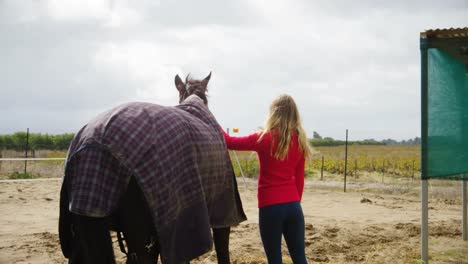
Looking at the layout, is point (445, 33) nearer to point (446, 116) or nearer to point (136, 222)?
point (446, 116)

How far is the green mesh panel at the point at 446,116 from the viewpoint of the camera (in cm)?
464

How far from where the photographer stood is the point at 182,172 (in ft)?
9.07

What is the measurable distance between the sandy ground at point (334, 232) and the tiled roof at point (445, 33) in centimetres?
240

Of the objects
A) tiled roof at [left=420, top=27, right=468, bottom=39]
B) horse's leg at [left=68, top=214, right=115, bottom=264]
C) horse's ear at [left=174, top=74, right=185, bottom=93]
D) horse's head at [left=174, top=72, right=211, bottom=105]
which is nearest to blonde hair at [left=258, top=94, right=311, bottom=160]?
horse's head at [left=174, top=72, right=211, bottom=105]

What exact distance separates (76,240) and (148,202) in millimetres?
488

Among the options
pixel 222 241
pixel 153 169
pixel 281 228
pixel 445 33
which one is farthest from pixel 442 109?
pixel 153 169

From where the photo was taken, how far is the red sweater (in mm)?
3092

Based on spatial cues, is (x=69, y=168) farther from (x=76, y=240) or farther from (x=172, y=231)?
(x=172, y=231)

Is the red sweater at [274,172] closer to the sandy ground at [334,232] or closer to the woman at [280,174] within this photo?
the woman at [280,174]

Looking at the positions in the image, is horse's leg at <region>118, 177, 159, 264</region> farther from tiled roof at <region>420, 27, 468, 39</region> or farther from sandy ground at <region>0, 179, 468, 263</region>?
tiled roof at <region>420, 27, 468, 39</region>

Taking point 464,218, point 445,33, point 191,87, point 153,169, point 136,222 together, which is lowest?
point 464,218

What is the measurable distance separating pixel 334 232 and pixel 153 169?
14.5 feet

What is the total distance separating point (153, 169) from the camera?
8.46ft

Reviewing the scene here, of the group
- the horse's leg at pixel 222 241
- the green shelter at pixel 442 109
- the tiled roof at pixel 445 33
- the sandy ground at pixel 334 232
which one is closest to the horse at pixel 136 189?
the horse's leg at pixel 222 241
